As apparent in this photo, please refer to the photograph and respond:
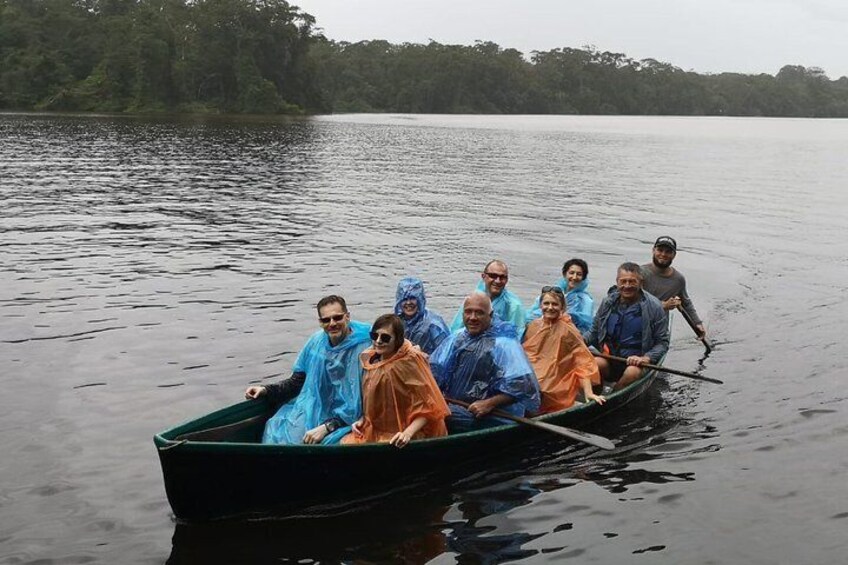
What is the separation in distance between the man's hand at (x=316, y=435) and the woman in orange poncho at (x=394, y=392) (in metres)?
0.21

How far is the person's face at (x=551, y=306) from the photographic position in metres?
9.91

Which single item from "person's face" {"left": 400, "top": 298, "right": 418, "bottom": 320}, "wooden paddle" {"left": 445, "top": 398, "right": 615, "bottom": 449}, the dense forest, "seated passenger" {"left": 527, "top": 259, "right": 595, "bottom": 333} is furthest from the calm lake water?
the dense forest

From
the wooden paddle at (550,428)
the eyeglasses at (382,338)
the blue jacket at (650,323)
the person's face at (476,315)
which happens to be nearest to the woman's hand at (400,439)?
the eyeglasses at (382,338)

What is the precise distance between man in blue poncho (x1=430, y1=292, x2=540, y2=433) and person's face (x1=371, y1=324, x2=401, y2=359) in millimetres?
1275

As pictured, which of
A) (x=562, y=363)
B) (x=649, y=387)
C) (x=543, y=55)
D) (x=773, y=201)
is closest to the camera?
(x=562, y=363)

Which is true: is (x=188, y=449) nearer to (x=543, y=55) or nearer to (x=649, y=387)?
(x=649, y=387)

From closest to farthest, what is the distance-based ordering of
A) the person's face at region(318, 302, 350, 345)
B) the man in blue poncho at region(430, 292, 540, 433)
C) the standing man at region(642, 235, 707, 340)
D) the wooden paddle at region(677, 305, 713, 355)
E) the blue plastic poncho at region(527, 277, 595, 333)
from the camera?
the person's face at region(318, 302, 350, 345)
the man in blue poncho at region(430, 292, 540, 433)
the blue plastic poncho at region(527, 277, 595, 333)
the standing man at region(642, 235, 707, 340)
the wooden paddle at region(677, 305, 713, 355)

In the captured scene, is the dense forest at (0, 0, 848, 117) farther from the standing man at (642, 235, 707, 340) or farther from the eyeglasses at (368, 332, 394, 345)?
the eyeglasses at (368, 332, 394, 345)

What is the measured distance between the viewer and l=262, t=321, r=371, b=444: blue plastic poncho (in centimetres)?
833

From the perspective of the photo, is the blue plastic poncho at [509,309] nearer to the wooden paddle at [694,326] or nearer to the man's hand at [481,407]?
the man's hand at [481,407]

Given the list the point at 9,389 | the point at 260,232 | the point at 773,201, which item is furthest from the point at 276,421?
the point at 773,201

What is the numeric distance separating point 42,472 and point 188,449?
92.7 inches

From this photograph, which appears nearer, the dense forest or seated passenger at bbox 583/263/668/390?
seated passenger at bbox 583/263/668/390

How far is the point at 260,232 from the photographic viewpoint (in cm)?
2338
